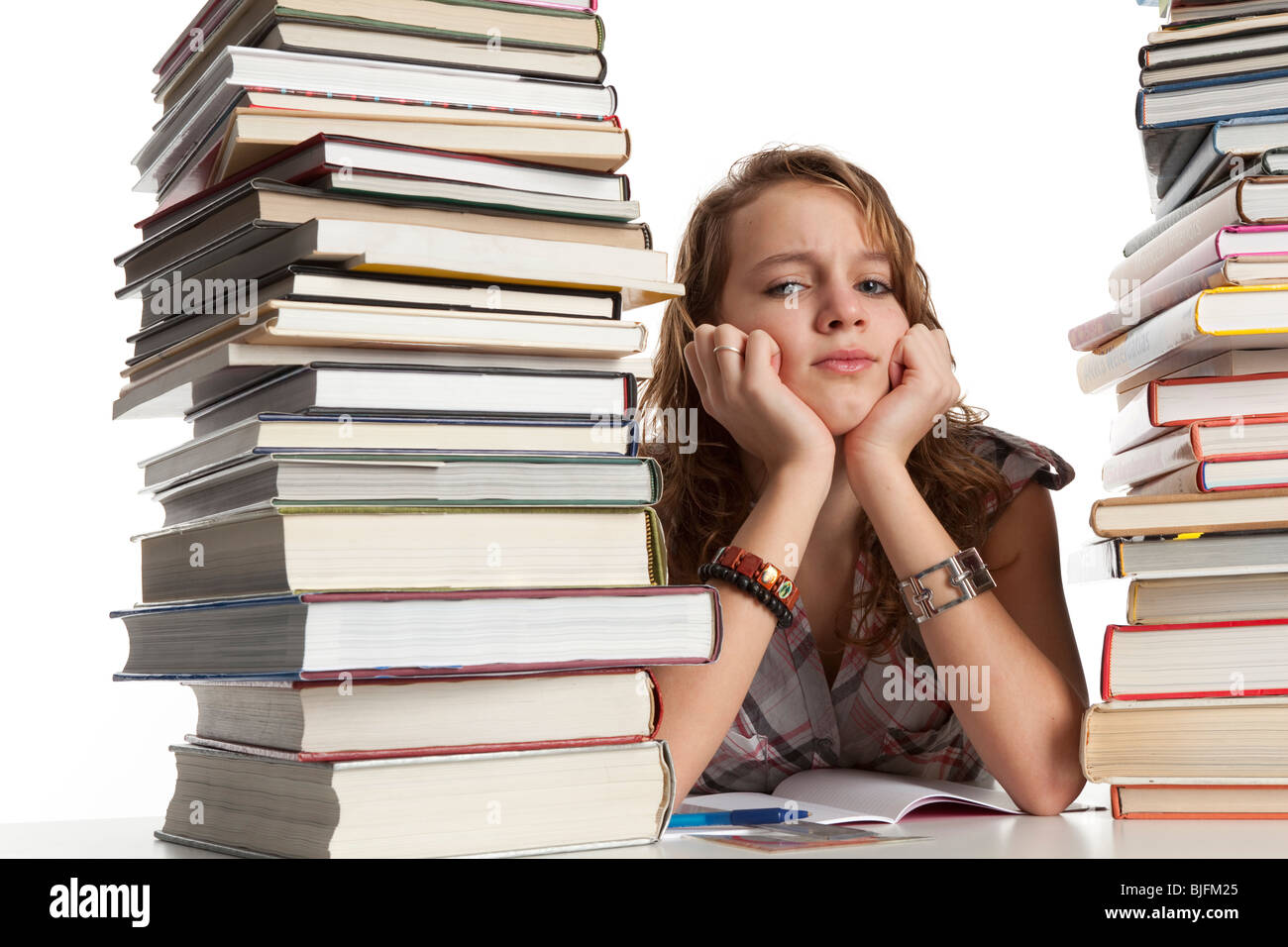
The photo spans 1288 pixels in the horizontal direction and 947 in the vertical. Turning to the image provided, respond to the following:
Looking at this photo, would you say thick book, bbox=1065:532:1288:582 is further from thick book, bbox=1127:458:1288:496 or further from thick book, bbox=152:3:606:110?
thick book, bbox=152:3:606:110

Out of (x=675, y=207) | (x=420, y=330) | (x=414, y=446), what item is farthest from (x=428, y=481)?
(x=675, y=207)

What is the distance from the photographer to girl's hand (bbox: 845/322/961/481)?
180cm

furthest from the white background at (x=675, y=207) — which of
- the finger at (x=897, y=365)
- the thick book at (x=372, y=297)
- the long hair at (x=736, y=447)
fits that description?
the thick book at (x=372, y=297)

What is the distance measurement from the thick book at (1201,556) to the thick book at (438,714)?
569mm

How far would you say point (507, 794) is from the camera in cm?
116

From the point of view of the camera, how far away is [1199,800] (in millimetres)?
1412

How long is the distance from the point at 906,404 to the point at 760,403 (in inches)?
8.6

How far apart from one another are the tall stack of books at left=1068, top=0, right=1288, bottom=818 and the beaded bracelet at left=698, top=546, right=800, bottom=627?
367mm

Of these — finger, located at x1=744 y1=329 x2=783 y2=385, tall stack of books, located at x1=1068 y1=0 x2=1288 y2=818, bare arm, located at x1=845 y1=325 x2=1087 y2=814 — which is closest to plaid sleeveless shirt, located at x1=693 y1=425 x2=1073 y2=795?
bare arm, located at x1=845 y1=325 x2=1087 y2=814

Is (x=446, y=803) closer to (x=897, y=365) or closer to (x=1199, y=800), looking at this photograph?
(x=1199, y=800)

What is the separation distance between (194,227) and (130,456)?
2.90 metres

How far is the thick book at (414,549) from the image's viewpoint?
3.58ft
